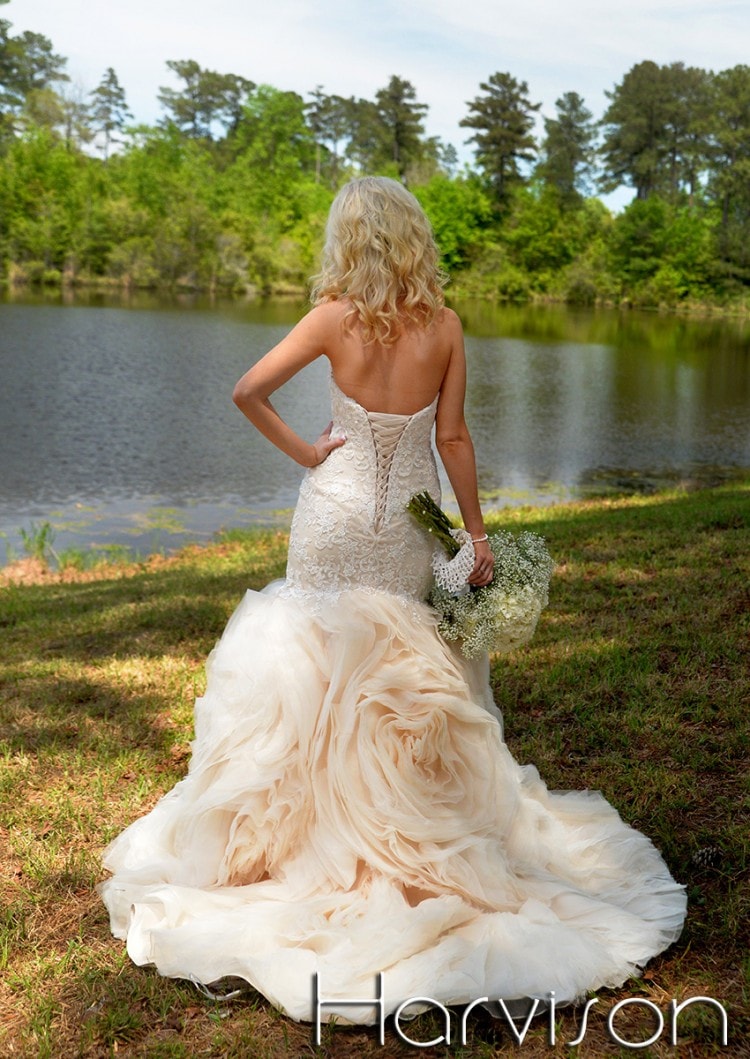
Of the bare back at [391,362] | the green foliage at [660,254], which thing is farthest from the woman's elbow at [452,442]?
the green foliage at [660,254]

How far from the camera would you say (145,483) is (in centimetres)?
1497

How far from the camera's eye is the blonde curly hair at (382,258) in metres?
3.19

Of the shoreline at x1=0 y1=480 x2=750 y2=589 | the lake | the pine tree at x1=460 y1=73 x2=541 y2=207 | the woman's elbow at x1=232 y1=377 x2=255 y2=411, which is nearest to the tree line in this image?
the pine tree at x1=460 y1=73 x2=541 y2=207

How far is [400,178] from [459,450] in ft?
259

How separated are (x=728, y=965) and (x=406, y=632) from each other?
4.93ft

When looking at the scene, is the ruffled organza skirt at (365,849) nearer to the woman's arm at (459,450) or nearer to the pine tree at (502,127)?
the woman's arm at (459,450)

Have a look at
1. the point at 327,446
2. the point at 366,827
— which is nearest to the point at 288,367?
the point at 327,446

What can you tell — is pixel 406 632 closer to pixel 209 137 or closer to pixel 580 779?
pixel 580 779

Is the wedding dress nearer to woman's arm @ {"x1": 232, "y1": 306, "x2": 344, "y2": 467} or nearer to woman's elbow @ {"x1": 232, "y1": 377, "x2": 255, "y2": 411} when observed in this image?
woman's arm @ {"x1": 232, "y1": 306, "x2": 344, "y2": 467}

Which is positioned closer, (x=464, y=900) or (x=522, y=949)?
(x=522, y=949)

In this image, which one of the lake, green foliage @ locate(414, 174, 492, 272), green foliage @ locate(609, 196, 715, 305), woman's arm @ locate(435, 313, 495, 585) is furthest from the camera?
green foliage @ locate(414, 174, 492, 272)

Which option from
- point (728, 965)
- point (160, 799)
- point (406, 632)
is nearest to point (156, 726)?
point (160, 799)

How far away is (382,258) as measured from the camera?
10.5 ft

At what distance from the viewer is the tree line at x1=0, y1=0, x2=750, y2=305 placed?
186ft
